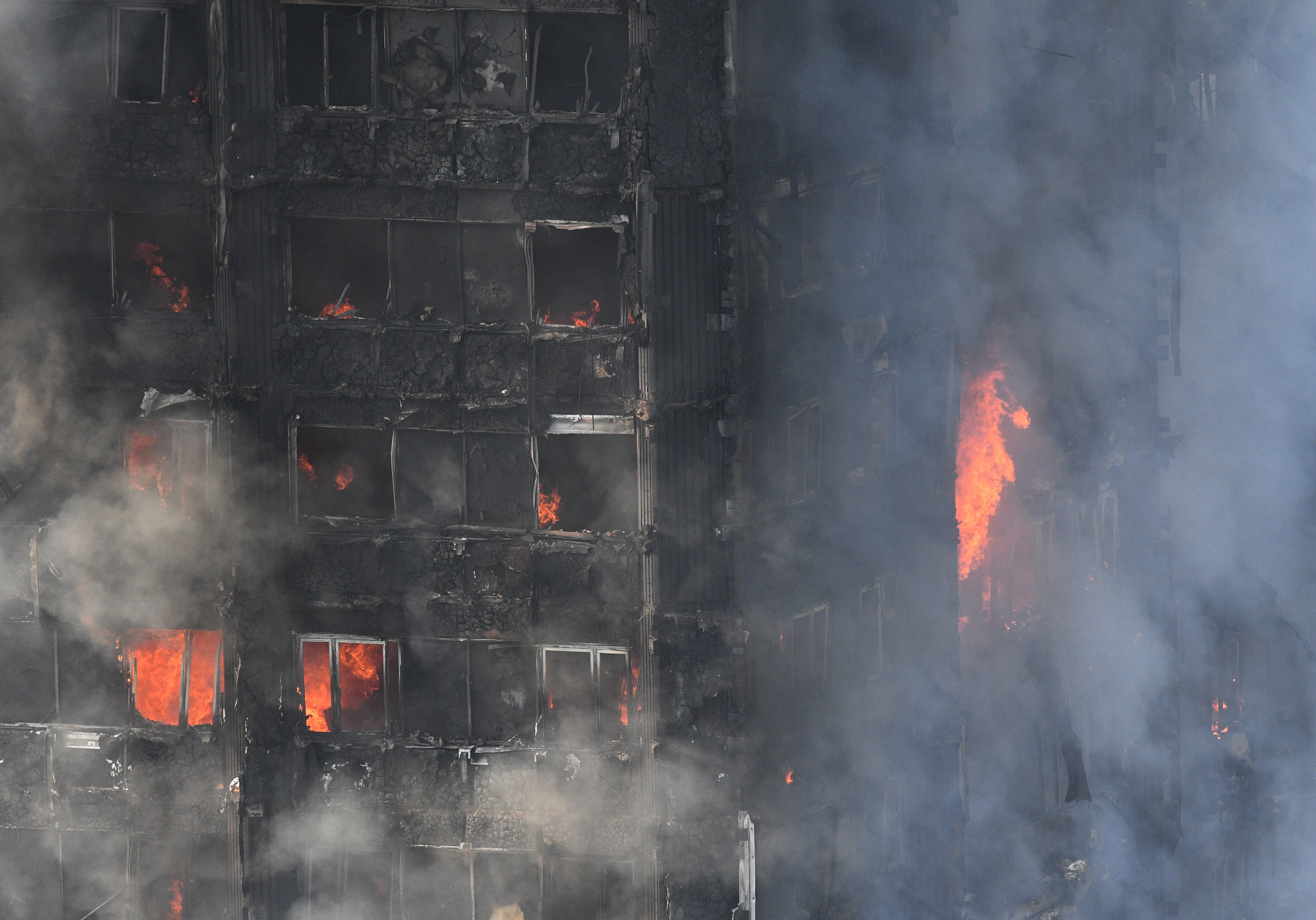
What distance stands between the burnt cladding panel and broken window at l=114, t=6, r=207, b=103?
482 cm

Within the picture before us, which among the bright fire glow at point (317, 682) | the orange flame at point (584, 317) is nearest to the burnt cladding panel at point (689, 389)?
Result: the orange flame at point (584, 317)

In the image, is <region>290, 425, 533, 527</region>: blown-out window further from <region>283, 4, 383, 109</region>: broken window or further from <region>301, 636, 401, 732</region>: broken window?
<region>283, 4, 383, 109</region>: broken window

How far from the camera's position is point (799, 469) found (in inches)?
288

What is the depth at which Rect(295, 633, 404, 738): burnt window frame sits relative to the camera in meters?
7.41

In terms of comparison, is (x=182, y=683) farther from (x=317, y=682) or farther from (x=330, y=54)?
(x=330, y=54)

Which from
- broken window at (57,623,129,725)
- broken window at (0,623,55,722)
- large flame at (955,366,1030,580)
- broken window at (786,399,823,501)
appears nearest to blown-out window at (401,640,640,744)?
broken window at (786,399,823,501)

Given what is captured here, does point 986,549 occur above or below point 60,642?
above

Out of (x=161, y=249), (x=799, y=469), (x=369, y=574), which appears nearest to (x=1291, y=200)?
(x=799, y=469)

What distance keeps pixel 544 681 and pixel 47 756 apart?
5.19 meters

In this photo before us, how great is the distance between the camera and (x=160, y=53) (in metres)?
7.22

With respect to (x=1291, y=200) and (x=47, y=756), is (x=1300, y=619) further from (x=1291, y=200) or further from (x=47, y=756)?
(x=47, y=756)

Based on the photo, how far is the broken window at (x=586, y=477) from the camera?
7258 millimetres

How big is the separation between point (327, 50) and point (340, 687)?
6.28 m

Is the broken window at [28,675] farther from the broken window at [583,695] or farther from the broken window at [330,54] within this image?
the broken window at [330,54]
